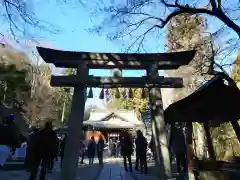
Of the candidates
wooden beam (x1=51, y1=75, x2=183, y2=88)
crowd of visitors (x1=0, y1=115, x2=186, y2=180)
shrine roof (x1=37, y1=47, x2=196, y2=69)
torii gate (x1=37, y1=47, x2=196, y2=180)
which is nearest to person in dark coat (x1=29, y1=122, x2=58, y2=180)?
crowd of visitors (x1=0, y1=115, x2=186, y2=180)

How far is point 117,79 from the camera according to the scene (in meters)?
A: 11.6

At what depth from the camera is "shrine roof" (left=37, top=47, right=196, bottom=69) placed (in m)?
11.7

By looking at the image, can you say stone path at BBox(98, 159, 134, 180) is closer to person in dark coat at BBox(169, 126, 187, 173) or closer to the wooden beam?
person in dark coat at BBox(169, 126, 187, 173)

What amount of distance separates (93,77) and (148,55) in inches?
89.7

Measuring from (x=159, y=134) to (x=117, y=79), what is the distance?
2523mm

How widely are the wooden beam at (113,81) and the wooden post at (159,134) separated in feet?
0.93

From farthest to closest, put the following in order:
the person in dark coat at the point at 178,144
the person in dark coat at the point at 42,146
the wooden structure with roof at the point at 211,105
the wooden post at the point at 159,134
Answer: the person in dark coat at the point at 178,144 → the wooden post at the point at 159,134 → the person in dark coat at the point at 42,146 → the wooden structure with roof at the point at 211,105

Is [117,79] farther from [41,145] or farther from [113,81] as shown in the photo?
[41,145]

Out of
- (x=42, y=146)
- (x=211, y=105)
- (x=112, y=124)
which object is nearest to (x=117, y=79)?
(x=42, y=146)

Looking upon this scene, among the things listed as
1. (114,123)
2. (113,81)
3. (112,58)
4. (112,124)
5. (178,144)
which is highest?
(114,123)

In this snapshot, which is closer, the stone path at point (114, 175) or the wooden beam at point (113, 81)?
the wooden beam at point (113, 81)

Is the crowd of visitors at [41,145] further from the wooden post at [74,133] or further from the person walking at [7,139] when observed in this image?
the wooden post at [74,133]

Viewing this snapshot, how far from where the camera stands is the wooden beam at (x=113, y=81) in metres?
11.3

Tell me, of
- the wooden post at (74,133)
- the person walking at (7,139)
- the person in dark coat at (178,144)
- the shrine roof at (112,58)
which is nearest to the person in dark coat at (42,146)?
the wooden post at (74,133)
